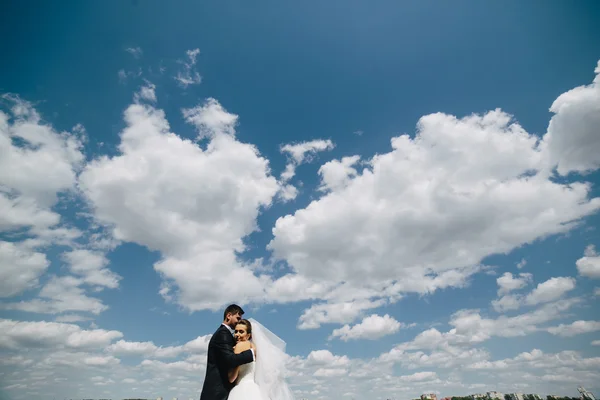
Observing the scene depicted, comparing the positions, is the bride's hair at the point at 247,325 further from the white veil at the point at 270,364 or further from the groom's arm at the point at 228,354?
the groom's arm at the point at 228,354

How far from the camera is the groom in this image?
773 cm

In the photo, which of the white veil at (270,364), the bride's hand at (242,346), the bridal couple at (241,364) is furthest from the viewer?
the white veil at (270,364)

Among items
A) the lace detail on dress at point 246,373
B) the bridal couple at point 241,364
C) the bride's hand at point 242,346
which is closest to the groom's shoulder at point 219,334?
the bridal couple at point 241,364

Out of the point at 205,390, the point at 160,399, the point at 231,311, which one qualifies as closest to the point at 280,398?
the point at 205,390

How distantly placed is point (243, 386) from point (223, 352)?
0.97m

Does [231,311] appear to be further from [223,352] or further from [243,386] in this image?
[243,386]

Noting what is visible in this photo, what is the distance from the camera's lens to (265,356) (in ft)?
29.1

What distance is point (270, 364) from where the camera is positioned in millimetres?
8820

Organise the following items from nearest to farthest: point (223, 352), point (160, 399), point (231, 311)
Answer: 1. point (223, 352)
2. point (231, 311)
3. point (160, 399)

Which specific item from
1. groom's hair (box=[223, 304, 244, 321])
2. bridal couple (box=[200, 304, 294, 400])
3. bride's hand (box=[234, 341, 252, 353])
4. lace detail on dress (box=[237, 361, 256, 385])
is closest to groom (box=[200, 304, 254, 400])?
bridal couple (box=[200, 304, 294, 400])

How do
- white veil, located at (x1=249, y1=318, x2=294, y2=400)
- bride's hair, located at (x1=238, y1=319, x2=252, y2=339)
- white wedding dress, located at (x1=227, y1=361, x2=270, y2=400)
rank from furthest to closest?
bride's hair, located at (x1=238, y1=319, x2=252, y2=339), white veil, located at (x1=249, y1=318, x2=294, y2=400), white wedding dress, located at (x1=227, y1=361, x2=270, y2=400)

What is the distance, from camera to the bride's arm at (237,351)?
314 inches

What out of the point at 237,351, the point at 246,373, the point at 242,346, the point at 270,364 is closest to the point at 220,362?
the point at 237,351

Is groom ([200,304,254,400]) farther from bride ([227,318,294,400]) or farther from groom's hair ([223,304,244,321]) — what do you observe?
groom's hair ([223,304,244,321])
